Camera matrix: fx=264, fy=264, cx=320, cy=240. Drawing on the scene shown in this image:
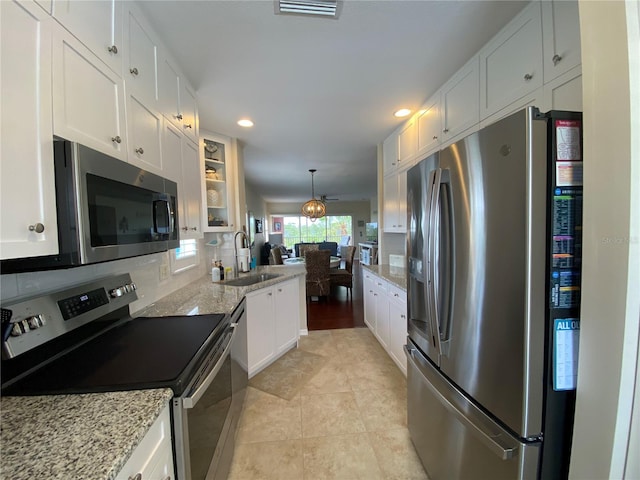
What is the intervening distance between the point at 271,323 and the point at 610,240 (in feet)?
8.02

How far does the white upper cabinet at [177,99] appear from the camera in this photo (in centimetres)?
156

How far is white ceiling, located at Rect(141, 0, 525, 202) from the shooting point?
4.47 feet

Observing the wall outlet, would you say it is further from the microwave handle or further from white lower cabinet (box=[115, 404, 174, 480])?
white lower cabinet (box=[115, 404, 174, 480])

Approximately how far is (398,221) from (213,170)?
2225 mm

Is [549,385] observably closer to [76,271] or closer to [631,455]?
[631,455]

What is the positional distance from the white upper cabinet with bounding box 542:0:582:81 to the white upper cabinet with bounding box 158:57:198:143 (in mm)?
1996

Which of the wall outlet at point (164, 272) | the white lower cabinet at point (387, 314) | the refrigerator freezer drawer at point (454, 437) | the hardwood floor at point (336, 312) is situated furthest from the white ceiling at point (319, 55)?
the hardwood floor at point (336, 312)

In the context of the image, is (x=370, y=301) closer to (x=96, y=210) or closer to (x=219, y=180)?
(x=219, y=180)

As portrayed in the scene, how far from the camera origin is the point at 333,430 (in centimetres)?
182

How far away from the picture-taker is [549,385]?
90 cm

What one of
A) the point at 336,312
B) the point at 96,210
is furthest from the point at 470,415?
the point at 336,312

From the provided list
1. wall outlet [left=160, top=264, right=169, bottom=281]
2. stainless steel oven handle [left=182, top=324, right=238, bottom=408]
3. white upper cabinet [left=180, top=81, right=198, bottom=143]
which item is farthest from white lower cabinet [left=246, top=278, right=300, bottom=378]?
white upper cabinet [left=180, top=81, right=198, bottom=143]

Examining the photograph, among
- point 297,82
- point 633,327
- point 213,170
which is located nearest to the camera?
point 633,327

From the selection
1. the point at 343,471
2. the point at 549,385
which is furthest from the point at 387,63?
the point at 343,471
